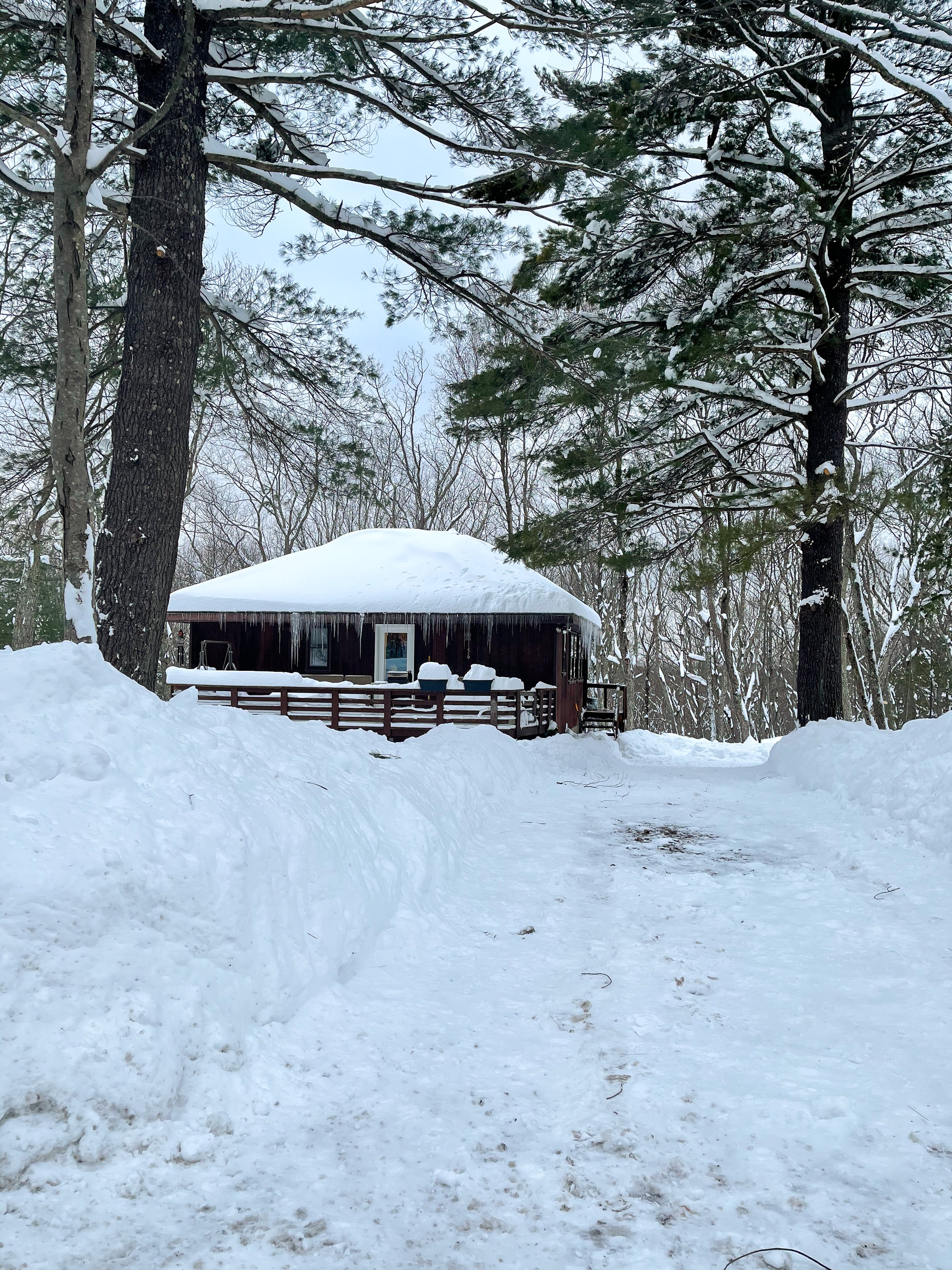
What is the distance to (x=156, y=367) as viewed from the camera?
6.91m

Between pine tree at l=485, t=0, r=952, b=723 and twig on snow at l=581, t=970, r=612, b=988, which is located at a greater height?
pine tree at l=485, t=0, r=952, b=723

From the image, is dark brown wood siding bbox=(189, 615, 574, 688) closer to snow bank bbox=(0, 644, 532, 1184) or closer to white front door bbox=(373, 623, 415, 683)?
white front door bbox=(373, 623, 415, 683)

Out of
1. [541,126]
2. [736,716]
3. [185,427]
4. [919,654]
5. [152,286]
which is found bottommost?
[736,716]

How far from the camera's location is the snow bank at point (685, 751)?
17703mm

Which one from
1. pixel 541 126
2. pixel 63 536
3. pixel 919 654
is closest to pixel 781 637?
pixel 919 654

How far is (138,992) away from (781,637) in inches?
1443

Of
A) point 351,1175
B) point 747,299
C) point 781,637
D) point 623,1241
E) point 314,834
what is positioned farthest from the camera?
point 781,637

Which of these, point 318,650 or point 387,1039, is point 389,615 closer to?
point 318,650

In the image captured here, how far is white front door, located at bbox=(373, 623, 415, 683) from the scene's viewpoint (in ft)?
67.3

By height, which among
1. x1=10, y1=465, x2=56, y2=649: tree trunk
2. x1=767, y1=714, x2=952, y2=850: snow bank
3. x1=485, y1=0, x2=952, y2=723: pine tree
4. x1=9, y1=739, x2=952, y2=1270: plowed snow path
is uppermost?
x1=485, y1=0, x2=952, y2=723: pine tree

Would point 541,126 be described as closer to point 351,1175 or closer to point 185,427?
point 185,427

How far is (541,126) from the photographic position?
7.82 m

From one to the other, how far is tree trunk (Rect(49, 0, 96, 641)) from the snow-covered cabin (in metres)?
13.0

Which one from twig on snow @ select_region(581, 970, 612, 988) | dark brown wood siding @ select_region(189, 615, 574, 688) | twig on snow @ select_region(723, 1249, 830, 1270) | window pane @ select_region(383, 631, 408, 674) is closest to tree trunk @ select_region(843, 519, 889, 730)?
dark brown wood siding @ select_region(189, 615, 574, 688)
